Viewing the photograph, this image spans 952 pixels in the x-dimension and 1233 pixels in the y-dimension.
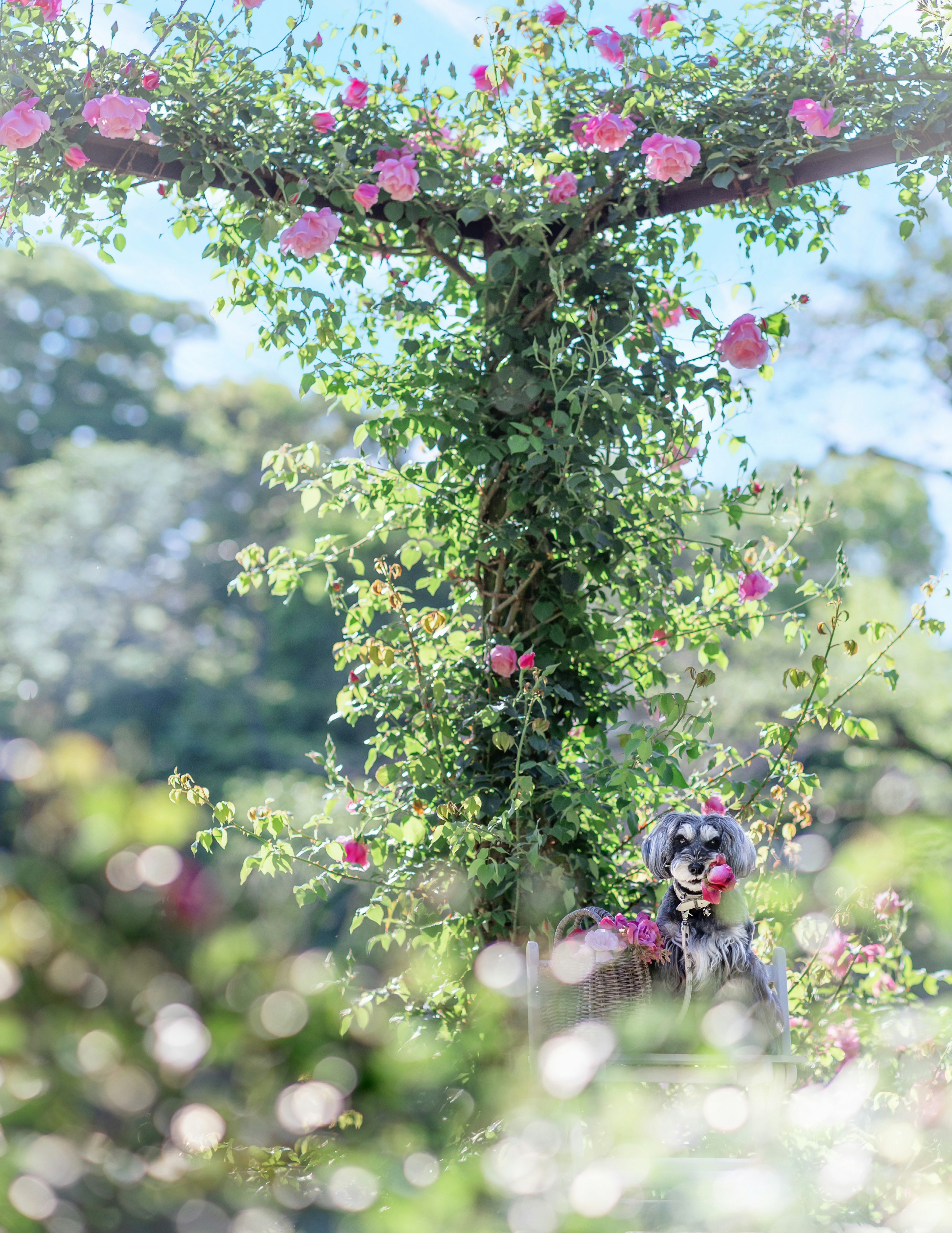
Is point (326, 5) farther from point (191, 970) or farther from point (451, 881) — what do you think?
point (191, 970)

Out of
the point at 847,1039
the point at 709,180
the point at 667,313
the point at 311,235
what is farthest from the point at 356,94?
the point at 847,1039

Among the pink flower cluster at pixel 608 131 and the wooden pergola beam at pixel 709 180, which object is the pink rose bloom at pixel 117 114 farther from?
the pink flower cluster at pixel 608 131

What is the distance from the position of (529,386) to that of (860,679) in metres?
0.95

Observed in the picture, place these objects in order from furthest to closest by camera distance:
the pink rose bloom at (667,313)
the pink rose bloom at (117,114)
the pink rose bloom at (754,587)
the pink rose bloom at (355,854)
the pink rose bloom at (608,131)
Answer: the pink rose bloom at (667,313), the pink rose bloom at (754,587), the pink rose bloom at (355,854), the pink rose bloom at (608,131), the pink rose bloom at (117,114)

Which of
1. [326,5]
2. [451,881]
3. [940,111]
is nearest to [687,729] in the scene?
[451,881]

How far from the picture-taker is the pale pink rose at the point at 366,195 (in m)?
2.29

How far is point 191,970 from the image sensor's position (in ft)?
1.39

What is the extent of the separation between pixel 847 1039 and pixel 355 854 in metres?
1.46

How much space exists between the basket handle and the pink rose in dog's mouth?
0.70 ft

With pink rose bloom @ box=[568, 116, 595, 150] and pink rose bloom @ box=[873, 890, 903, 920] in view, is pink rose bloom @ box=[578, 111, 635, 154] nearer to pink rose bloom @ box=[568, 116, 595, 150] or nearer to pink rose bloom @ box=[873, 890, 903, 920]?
pink rose bloom @ box=[568, 116, 595, 150]

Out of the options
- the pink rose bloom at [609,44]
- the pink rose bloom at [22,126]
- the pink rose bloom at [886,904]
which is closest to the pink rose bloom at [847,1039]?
the pink rose bloom at [886,904]

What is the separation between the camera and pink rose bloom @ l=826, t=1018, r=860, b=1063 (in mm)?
2832

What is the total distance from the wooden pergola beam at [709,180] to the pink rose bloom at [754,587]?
0.84m

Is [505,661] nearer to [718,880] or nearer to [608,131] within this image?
[718,880]
